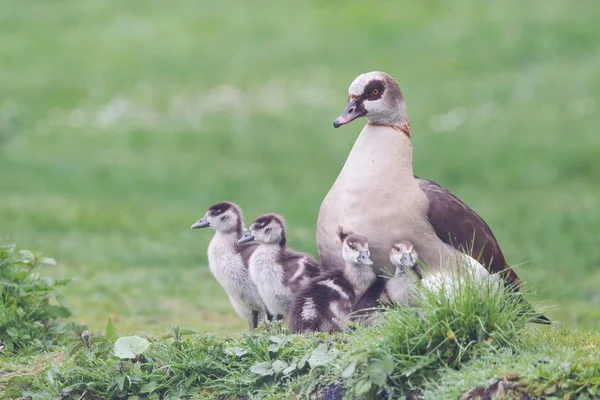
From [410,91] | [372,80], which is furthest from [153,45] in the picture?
[372,80]

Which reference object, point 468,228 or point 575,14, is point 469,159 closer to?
point 575,14

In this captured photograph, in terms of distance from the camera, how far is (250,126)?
22.3 meters

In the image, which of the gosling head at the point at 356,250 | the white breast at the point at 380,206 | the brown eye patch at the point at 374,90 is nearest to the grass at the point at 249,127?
the white breast at the point at 380,206

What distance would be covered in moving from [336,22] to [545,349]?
21.1 metres

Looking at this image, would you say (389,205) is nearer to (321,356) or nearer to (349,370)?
(321,356)

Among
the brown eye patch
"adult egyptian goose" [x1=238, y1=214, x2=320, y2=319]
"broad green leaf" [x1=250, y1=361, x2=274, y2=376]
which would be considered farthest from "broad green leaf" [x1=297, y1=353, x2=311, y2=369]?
the brown eye patch

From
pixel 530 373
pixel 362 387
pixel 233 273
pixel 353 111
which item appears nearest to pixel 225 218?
pixel 233 273

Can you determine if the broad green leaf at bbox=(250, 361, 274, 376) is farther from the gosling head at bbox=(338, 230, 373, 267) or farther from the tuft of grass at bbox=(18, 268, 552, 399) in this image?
the gosling head at bbox=(338, 230, 373, 267)

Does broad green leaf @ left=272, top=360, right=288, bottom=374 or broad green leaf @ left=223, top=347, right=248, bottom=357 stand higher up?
broad green leaf @ left=223, top=347, right=248, bottom=357

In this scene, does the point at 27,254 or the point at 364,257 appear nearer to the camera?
the point at 364,257

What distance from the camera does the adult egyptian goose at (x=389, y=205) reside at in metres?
7.94

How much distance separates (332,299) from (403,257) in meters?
0.60

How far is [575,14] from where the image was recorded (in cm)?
2611

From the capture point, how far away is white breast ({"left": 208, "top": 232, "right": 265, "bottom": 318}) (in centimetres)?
881
